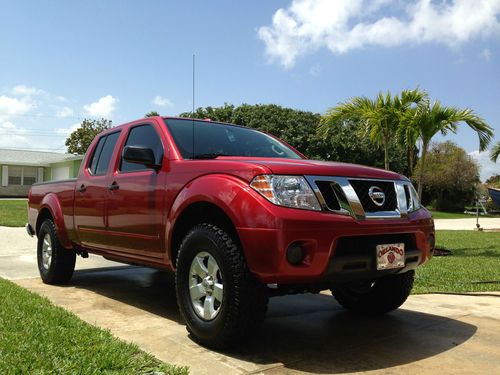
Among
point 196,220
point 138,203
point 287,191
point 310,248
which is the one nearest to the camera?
point 310,248

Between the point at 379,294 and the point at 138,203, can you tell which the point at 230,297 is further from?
the point at 379,294

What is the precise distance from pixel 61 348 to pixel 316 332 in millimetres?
2018

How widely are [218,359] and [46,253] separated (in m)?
3.84

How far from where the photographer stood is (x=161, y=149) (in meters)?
4.68

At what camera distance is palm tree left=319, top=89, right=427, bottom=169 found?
10.2 meters

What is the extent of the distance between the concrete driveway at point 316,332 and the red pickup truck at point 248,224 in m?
0.25

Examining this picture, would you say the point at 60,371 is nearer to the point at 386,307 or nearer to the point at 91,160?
the point at 386,307

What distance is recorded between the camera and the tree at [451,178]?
153 ft

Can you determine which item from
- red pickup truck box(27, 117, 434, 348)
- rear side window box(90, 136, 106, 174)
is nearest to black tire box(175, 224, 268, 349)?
red pickup truck box(27, 117, 434, 348)

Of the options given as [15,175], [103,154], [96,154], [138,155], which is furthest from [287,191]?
[15,175]

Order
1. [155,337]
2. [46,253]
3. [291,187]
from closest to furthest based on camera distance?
1. [291,187]
2. [155,337]
3. [46,253]

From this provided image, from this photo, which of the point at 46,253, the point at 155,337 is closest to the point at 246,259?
the point at 155,337

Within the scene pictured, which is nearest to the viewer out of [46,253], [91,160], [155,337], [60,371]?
[60,371]

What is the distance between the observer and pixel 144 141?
508 centimetres
